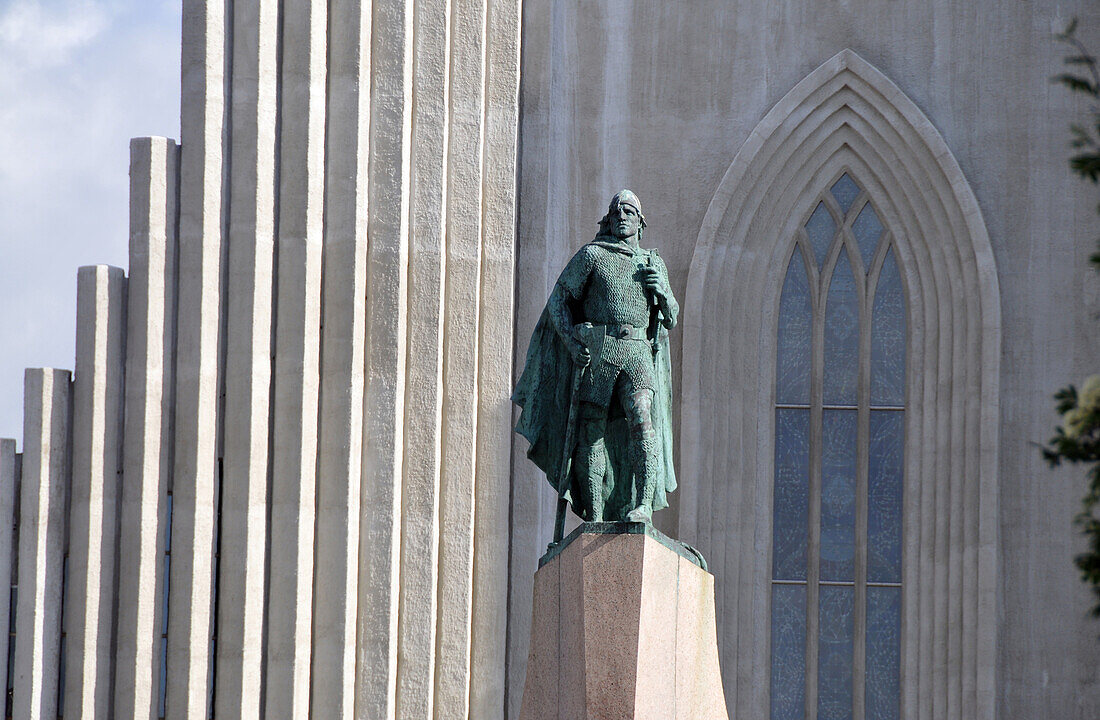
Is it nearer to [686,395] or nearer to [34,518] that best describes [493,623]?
[686,395]

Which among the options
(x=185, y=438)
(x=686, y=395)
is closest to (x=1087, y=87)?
(x=185, y=438)

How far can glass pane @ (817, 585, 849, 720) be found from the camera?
14250mm

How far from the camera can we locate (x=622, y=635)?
908 centimetres

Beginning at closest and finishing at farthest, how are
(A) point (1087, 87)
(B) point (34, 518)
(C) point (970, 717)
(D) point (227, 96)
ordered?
(A) point (1087, 87) < (B) point (34, 518) < (D) point (227, 96) < (C) point (970, 717)

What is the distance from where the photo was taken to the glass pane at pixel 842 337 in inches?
575

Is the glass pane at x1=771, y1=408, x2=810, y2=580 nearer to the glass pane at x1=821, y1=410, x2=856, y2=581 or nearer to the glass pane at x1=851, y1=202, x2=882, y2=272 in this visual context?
the glass pane at x1=821, y1=410, x2=856, y2=581

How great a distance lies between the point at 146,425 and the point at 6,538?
1.19 m

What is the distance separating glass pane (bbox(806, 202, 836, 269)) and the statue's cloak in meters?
4.90

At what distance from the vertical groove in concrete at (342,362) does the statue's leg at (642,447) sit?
3.58 metres

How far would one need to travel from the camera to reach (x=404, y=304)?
43.0 ft

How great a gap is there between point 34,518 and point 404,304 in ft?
10.0

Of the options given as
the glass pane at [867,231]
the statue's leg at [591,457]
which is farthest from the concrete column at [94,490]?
the glass pane at [867,231]

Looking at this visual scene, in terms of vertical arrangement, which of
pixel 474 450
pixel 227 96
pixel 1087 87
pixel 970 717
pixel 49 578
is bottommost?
pixel 970 717

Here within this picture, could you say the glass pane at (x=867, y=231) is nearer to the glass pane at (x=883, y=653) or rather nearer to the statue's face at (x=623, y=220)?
the glass pane at (x=883, y=653)
